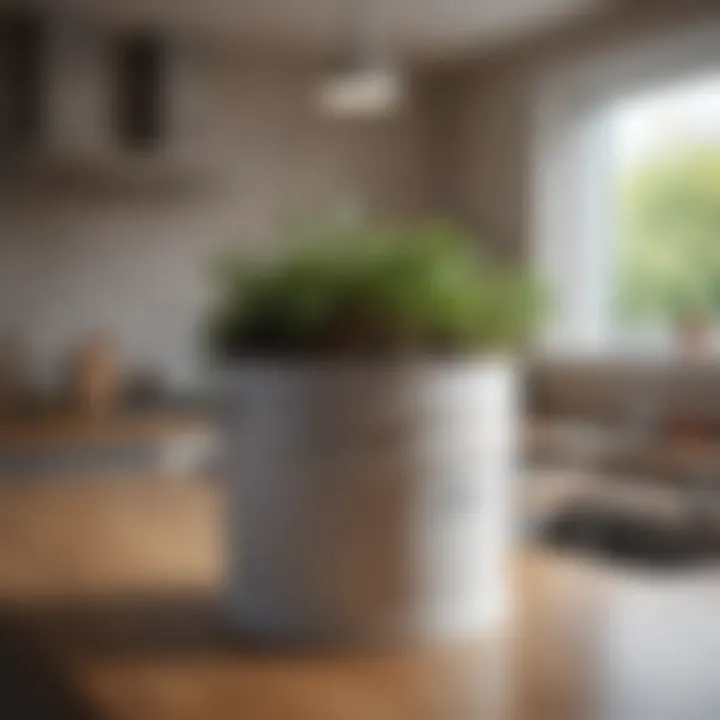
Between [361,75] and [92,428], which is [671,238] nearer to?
[361,75]

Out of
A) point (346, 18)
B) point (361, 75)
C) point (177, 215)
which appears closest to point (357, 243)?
point (361, 75)

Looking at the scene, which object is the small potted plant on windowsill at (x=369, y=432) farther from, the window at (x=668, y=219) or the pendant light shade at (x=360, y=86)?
the window at (x=668, y=219)

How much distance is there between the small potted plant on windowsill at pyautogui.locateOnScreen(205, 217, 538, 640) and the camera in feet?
2.52

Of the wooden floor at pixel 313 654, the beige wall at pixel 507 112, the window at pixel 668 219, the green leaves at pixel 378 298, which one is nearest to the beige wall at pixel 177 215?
the beige wall at pixel 507 112

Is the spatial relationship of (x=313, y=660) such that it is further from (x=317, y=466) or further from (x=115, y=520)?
(x=115, y=520)

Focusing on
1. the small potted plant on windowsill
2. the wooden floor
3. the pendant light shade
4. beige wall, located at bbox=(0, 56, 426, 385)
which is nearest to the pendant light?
the pendant light shade

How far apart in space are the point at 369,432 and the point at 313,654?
15 centimetres

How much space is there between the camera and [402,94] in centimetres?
434

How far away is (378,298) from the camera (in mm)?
792

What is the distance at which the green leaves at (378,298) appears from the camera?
790 mm

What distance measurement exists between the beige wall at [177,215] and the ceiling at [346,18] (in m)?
0.27

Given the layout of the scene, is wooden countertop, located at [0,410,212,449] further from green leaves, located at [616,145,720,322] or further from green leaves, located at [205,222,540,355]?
green leaves, located at [205,222,540,355]

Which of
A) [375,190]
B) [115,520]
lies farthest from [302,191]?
[115,520]

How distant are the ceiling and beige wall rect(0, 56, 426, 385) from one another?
266mm
